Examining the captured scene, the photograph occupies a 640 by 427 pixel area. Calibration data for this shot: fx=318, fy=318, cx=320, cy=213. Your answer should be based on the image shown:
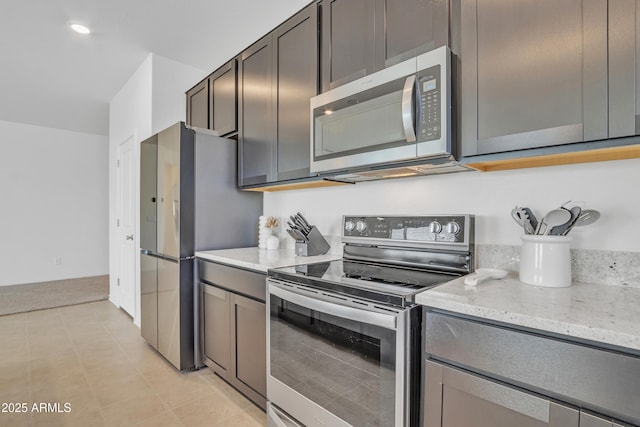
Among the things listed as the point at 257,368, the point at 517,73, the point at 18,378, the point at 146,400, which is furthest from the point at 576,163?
the point at 18,378

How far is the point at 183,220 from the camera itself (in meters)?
2.29

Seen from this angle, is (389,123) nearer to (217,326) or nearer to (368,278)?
(368,278)

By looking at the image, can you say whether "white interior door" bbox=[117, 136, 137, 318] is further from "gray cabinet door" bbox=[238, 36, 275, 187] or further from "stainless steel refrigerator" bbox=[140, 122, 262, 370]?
"gray cabinet door" bbox=[238, 36, 275, 187]

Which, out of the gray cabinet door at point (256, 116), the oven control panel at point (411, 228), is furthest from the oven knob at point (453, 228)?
the gray cabinet door at point (256, 116)

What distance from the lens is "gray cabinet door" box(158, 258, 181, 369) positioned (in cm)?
232

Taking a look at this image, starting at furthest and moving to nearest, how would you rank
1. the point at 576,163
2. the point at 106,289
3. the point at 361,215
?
1. the point at 106,289
2. the point at 361,215
3. the point at 576,163

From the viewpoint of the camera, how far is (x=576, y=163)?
1.28 m

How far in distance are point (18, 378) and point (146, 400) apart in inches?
43.5

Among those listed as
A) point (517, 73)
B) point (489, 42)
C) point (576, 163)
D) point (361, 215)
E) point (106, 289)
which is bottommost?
point (106, 289)

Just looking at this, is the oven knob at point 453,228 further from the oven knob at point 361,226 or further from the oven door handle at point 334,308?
the oven door handle at point 334,308

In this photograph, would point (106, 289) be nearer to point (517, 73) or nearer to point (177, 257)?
point (177, 257)

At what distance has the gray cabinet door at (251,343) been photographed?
1.75 m

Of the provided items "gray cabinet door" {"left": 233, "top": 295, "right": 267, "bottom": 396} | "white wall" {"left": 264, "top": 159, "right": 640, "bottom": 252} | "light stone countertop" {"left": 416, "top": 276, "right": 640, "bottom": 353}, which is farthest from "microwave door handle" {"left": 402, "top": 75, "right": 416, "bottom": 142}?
"gray cabinet door" {"left": 233, "top": 295, "right": 267, "bottom": 396}

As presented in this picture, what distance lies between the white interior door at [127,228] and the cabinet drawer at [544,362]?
3.39 m
